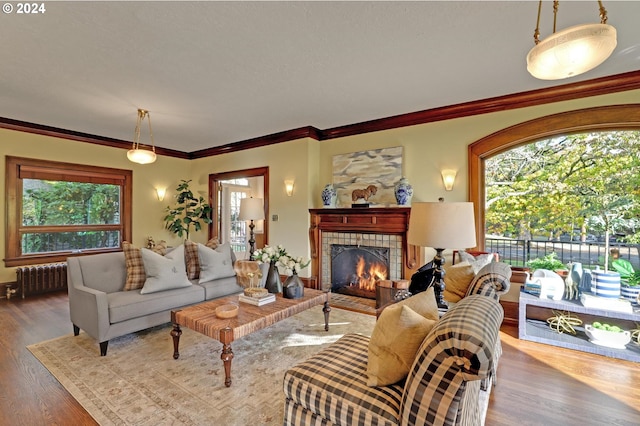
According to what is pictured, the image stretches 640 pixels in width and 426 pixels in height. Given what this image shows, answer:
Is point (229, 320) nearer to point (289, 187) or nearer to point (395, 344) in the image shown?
point (395, 344)

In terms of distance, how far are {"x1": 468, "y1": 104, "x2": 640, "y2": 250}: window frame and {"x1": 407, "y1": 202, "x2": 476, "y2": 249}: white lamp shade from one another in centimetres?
198

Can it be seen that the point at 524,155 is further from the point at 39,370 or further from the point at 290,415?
the point at 39,370

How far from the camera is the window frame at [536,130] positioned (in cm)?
306

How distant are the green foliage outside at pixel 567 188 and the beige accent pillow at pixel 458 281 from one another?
137cm

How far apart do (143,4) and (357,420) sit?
9.35 feet

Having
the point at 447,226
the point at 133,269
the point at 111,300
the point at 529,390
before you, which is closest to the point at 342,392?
the point at 447,226

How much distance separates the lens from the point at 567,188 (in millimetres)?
3516

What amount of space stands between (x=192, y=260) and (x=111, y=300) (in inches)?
42.8

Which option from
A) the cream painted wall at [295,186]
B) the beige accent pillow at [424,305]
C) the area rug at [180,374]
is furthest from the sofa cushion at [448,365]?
the cream painted wall at [295,186]

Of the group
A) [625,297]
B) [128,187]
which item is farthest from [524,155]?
[128,187]

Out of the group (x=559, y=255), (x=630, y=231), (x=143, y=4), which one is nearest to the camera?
(x=143, y=4)

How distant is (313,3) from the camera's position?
6.61ft

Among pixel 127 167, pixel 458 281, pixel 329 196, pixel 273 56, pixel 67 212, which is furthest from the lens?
pixel 127 167

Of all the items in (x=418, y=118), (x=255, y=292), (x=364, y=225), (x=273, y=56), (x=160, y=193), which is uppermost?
(x=273, y=56)
